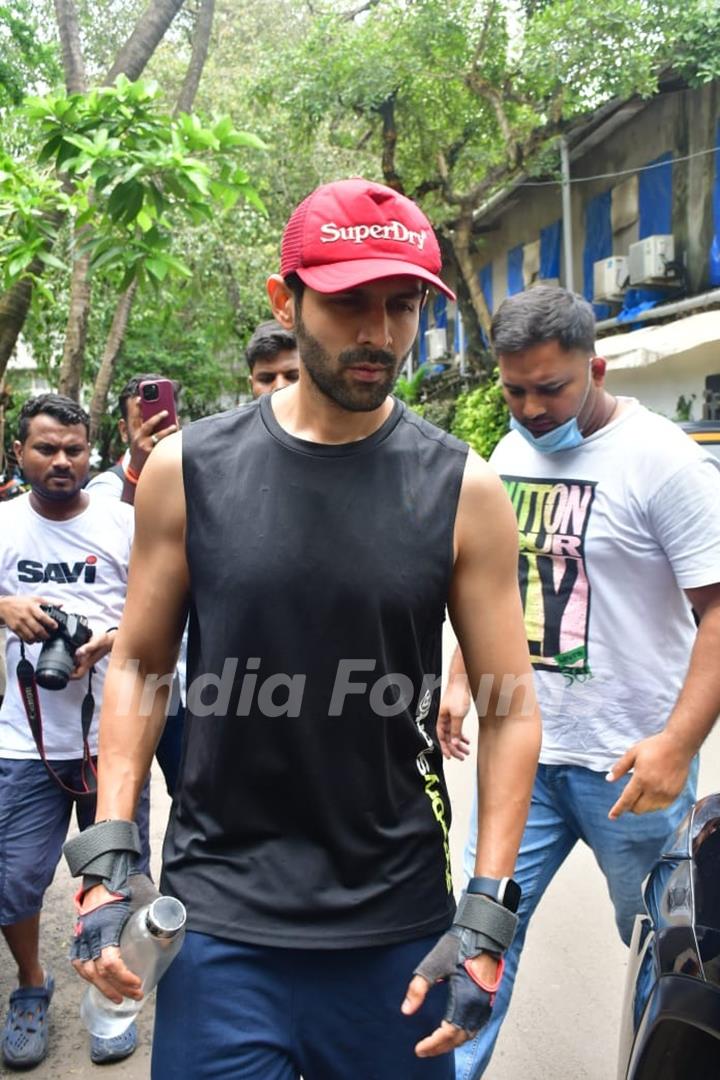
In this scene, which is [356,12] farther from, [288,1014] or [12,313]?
[288,1014]

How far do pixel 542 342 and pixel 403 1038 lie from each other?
1694mm

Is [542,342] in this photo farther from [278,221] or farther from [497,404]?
[278,221]

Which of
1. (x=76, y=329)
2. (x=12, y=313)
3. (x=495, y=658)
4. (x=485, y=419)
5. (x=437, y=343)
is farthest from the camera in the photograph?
(x=437, y=343)

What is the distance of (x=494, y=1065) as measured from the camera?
3.28 meters

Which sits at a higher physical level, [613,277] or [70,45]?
[70,45]

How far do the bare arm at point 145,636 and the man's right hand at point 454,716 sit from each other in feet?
3.82

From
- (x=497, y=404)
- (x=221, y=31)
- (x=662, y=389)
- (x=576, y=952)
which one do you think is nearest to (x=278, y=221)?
(x=221, y=31)

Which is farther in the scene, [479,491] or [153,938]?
[479,491]

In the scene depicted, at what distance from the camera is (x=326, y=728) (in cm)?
183

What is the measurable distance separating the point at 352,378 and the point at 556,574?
1.21 metres

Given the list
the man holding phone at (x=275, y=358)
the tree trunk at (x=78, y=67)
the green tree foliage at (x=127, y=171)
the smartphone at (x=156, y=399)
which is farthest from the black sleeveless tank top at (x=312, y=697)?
the tree trunk at (x=78, y=67)

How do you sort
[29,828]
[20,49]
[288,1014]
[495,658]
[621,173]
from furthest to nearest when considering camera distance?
[621,173] → [20,49] → [29,828] → [495,658] → [288,1014]

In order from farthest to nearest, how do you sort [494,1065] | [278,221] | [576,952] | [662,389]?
Answer: [278,221], [662,389], [576,952], [494,1065]

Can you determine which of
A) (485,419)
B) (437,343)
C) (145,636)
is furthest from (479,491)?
(437,343)
